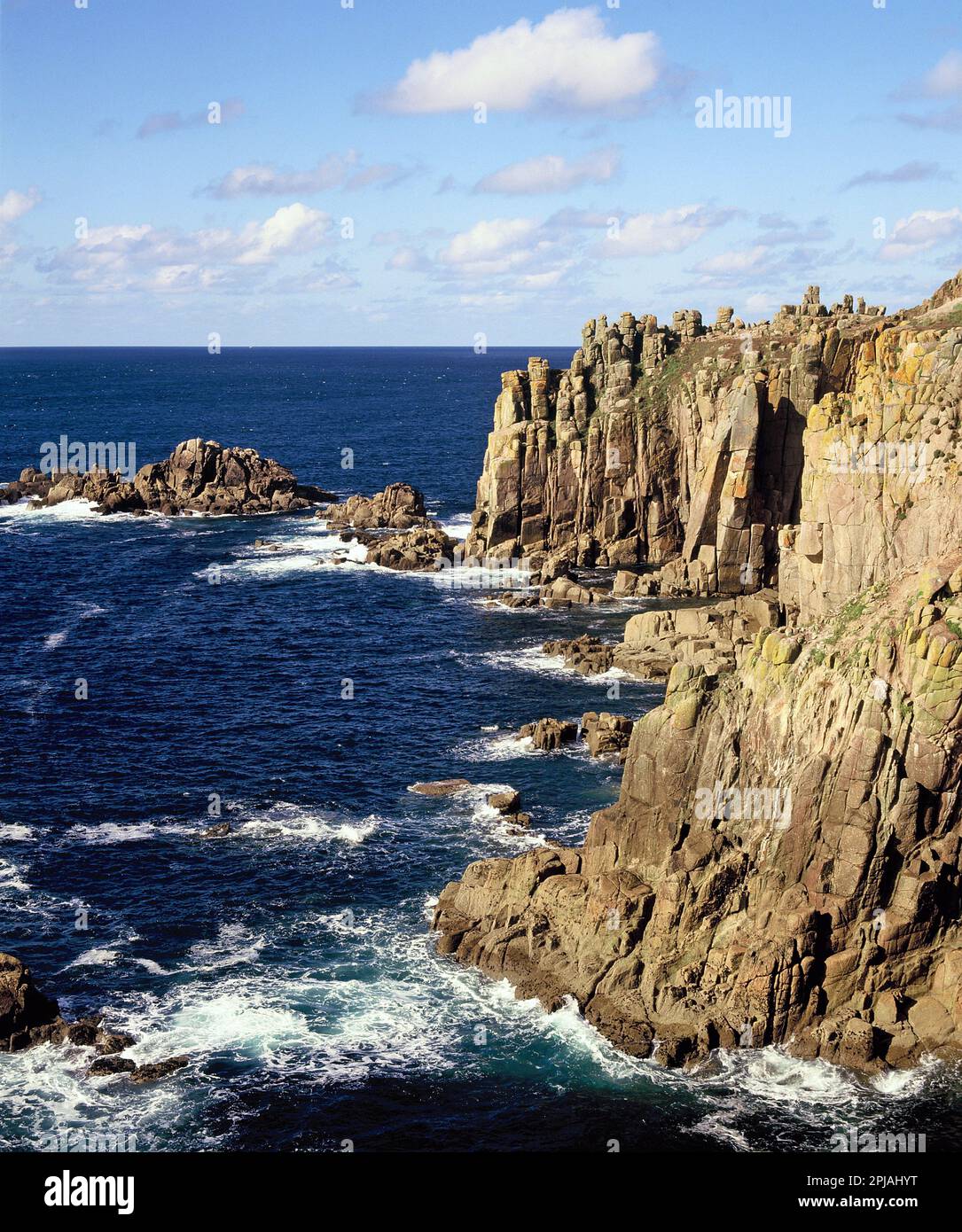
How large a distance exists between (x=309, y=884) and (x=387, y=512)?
10453cm

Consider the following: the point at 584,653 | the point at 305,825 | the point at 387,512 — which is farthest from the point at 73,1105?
the point at 387,512

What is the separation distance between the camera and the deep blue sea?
55.7 metres

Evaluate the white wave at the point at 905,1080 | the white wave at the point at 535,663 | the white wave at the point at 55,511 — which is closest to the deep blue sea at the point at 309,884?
the white wave at the point at 905,1080

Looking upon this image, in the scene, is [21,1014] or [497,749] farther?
[497,749]

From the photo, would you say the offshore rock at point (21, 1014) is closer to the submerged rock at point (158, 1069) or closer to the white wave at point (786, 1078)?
the submerged rock at point (158, 1069)

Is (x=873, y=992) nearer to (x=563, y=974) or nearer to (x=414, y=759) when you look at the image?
(x=563, y=974)

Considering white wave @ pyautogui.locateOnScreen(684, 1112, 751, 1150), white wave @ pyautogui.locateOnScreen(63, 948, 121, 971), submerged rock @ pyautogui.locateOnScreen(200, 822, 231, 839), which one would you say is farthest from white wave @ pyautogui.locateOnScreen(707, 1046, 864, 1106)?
submerged rock @ pyautogui.locateOnScreen(200, 822, 231, 839)

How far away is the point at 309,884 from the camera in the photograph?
7594 cm

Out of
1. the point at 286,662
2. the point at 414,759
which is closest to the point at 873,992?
the point at 414,759

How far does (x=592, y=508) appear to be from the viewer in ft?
510

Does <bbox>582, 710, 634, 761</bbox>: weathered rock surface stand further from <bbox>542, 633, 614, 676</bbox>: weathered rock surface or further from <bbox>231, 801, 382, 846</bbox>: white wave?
<bbox>231, 801, 382, 846</bbox>: white wave

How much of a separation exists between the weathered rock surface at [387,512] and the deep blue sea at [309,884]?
114 feet

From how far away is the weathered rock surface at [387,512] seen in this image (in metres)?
175

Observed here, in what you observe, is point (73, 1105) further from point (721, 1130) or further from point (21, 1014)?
point (721, 1130)
